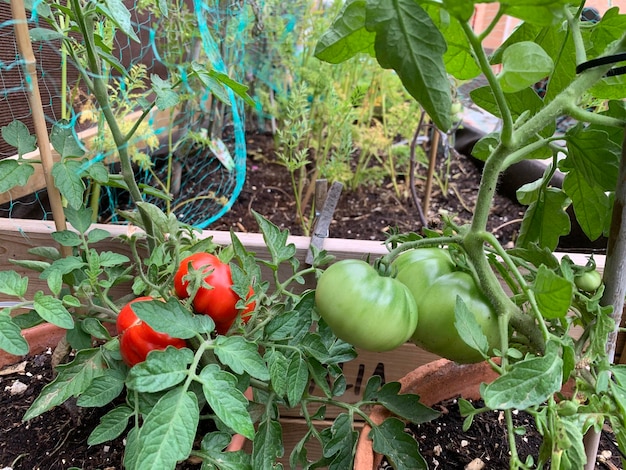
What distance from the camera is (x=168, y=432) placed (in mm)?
453

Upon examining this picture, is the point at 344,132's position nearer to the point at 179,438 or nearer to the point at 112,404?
the point at 112,404

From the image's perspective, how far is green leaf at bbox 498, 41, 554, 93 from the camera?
1.29 feet

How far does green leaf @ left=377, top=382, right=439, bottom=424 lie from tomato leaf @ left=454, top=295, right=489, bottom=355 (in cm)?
24

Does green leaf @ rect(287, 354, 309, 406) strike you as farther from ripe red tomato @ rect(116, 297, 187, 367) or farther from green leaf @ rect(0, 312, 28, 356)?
green leaf @ rect(0, 312, 28, 356)

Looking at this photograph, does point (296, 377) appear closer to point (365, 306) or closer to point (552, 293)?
point (365, 306)

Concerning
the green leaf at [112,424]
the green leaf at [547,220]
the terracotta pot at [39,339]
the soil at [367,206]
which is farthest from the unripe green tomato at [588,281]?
the soil at [367,206]

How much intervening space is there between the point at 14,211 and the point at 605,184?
50.0 inches

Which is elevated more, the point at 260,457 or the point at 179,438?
the point at 179,438

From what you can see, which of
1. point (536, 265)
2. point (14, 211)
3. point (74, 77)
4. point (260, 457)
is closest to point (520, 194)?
point (536, 265)

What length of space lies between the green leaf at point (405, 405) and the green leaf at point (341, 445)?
63 millimetres

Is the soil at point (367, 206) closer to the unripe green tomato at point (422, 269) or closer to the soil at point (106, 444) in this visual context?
the soil at point (106, 444)

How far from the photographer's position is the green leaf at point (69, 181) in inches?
25.1

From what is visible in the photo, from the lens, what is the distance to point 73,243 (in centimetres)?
69

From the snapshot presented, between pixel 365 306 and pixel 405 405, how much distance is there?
0.27 m
